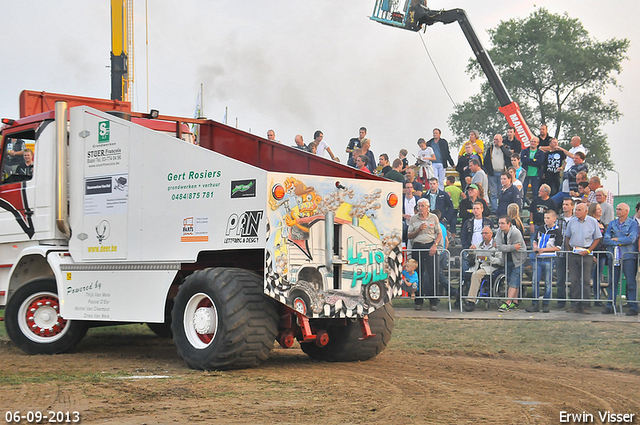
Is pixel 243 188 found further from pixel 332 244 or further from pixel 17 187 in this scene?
pixel 17 187

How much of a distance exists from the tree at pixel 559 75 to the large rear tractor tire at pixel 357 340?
42303mm

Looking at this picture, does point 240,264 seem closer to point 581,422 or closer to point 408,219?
point 581,422

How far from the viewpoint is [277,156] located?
9.81 m

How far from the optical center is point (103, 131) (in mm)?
9234

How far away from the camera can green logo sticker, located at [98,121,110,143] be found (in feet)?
30.2

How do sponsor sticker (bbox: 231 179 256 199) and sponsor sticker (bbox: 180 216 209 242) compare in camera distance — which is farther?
sponsor sticker (bbox: 180 216 209 242)

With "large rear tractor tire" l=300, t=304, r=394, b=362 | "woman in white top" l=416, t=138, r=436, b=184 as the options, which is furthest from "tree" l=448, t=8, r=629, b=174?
"large rear tractor tire" l=300, t=304, r=394, b=362

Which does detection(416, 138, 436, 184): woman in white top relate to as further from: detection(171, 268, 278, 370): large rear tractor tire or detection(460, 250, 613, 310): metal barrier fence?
detection(171, 268, 278, 370): large rear tractor tire

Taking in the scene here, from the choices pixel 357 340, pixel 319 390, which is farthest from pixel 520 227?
pixel 319 390

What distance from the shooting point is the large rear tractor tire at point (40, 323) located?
31.6 feet

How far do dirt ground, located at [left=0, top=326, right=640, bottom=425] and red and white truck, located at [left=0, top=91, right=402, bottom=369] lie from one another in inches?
20.0

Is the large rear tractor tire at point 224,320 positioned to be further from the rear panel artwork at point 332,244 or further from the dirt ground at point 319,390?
the rear panel artwork at point 332,244

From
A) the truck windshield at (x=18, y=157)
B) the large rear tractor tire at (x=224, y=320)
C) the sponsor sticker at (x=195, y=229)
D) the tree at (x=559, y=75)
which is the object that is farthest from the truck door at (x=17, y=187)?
the tree at (x=559, y=75)

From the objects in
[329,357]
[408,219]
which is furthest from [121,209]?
[408,219]
